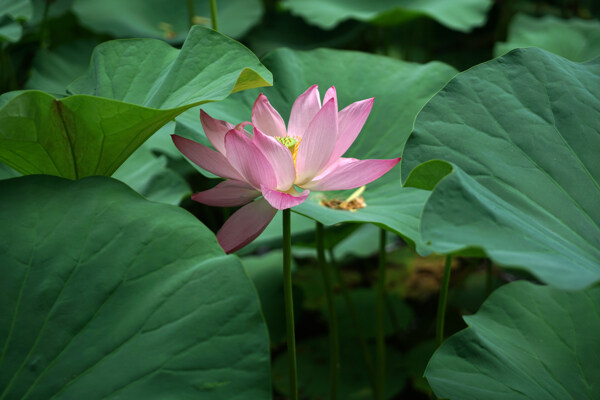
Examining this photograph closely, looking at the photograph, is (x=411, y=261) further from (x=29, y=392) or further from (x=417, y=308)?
(x=29, y=392)

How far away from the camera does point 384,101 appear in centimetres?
113

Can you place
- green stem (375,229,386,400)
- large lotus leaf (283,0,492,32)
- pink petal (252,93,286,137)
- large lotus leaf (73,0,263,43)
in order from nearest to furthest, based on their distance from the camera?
pink petal (252,93,286,137) < green stem (375,229,386,400) < large lotus leaf (283,0,492,32) < large lotus leaf (73,0,263,43)

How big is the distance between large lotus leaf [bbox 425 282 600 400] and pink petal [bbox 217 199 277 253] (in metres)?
0.30

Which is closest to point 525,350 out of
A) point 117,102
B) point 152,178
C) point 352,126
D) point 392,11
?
point 352,126

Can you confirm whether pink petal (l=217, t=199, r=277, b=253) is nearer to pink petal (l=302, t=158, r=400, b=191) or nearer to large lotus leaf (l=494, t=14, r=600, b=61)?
pink petal (l=302, t=158, r=400, b=191)

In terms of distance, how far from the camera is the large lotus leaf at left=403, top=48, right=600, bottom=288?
0.60m

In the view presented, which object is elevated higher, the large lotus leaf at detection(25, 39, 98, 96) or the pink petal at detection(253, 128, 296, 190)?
the pink petal at detection(253, 128, 296, 190)

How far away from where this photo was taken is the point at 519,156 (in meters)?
0.77

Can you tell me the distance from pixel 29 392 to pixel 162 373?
15 cm

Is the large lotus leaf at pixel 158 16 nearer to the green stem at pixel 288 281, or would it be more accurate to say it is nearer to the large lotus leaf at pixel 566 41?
the large lotus leaf at pixel 566 41

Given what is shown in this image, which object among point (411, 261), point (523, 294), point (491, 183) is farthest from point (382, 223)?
point (411, 261)

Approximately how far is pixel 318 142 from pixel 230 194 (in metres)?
0.14

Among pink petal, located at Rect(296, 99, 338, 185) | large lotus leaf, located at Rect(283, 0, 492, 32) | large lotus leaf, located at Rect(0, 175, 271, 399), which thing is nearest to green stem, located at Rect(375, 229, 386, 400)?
pink petal, located at Rect(296, 99, 338, 185)

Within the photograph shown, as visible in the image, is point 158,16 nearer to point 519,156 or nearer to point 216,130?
point 216,130
